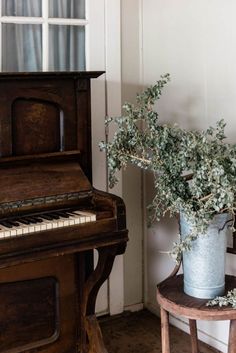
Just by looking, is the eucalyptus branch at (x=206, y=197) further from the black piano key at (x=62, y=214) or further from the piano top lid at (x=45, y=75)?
the piano top lid at (x=45, y=75)

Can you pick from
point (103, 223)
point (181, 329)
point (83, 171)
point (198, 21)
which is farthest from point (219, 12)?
point (181, 329)

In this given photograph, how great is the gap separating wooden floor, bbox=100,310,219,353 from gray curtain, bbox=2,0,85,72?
4.87 ft

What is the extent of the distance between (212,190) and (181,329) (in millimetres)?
1280

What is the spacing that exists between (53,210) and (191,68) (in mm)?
1061

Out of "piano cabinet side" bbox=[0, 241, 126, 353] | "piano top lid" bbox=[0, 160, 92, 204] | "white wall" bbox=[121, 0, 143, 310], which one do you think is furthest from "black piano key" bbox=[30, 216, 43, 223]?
"white wall" bbox=[121, 0, 143, 310]

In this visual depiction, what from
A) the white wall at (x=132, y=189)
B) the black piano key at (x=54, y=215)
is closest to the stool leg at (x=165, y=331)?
the black piano key at (x=54, y=215)

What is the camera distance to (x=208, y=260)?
2154 millimetres

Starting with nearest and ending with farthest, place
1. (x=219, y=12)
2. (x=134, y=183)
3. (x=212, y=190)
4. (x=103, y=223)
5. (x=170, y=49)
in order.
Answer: (x=212, y=190) < (x=103, y=223) < (x=219, y=12) < (x=170, y=49) < (x=134, y=183)

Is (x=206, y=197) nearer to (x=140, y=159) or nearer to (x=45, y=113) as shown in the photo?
(x=140, y=159)

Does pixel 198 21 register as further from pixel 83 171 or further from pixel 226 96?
pixel 83 171

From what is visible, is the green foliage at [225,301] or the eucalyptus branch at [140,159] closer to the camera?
the green foliage at [225,301]

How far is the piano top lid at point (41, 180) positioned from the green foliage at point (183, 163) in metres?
0.24

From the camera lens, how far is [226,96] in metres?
2.62

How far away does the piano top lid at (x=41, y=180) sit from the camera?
237 centimetres
